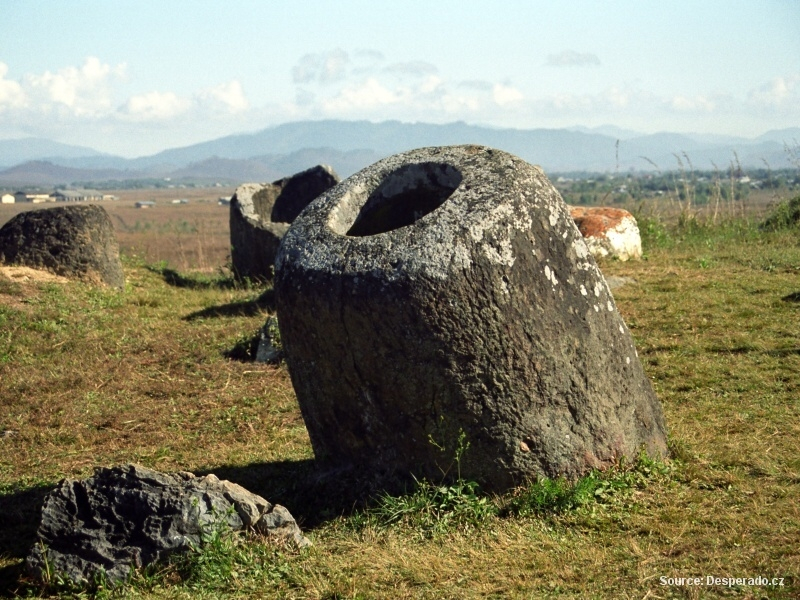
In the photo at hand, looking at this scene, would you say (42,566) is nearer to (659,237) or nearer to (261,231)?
(261,231)

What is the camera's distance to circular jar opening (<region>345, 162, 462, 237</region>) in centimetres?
654

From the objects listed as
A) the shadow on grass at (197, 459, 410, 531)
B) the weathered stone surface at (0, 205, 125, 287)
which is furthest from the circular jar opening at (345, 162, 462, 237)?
the weathered stone surface at (0, 205, 125, 287)

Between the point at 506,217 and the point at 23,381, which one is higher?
the point at 506,217

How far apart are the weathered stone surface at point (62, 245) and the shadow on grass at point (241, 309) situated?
246 centimetres

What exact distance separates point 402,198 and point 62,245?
30.4ft

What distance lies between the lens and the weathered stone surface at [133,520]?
4945mm

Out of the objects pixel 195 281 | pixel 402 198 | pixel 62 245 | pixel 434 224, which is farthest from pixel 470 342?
pixel 195 281

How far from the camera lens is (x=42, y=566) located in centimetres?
496

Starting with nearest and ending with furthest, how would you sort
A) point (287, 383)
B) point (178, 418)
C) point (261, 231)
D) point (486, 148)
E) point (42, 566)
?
point (42, 566) → point (486, 148) → point (178, 418) → point (287, 383) → point (261, 231)

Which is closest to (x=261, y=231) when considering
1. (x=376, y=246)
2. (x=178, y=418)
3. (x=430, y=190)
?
(x=178, y=418)

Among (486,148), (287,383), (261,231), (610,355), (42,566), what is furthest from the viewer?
(261,231)

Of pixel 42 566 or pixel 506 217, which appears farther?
pixel 506 217

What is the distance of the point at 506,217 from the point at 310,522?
7.32 ft

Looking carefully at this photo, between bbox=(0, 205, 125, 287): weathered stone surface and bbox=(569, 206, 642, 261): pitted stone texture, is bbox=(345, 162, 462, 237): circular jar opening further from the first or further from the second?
bbox=(0, 205, 125, 287): weathered stone surface
